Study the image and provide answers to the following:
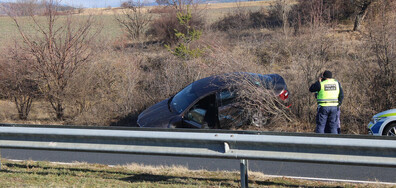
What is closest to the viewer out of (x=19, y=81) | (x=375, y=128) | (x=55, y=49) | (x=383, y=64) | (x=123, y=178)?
(x=123, y=178)

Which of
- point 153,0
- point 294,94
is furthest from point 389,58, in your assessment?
point 153,0

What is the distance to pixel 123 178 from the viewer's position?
17.5 feet

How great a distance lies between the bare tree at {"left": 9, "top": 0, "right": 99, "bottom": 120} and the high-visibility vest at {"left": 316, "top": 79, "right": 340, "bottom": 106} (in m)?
9.66

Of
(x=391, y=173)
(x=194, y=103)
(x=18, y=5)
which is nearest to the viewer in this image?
(x=391, y=173)

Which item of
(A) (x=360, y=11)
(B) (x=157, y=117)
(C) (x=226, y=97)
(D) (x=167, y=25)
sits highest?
(A) (x=360, y=11)

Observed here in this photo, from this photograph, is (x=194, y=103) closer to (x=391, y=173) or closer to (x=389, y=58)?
(x=391, y=173)

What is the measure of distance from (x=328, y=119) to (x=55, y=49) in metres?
10.3

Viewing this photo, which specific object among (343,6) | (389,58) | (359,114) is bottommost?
(359,114)

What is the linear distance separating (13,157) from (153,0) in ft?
69.8

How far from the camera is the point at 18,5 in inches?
603

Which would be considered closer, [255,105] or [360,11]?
[255,105]

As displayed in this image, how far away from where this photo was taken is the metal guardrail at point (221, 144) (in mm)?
4070

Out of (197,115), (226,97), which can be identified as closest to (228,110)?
(226,97)

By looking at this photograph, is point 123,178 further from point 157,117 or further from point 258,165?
point 157,117
